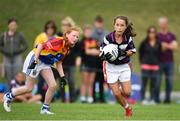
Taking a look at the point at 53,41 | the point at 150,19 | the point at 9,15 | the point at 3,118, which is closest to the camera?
the point at 3,118

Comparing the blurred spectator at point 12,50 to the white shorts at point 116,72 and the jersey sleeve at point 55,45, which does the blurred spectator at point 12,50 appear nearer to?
the jersey sleeve at point 55,45

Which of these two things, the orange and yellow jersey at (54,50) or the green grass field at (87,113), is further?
the orange and yellow jersey at (54,50)

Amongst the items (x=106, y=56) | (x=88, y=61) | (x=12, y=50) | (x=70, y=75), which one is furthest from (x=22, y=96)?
(x=106, y=56)

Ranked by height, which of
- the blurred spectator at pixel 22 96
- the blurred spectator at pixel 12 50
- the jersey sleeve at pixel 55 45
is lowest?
the blurred spectator at pixel 22 96

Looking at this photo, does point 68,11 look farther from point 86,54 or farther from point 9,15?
point 86,54

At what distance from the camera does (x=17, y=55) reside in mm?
22859

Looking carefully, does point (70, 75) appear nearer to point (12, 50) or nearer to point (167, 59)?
point (12, 50)

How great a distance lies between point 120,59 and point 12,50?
7.52 metres

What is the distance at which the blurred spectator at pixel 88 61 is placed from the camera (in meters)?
23.2

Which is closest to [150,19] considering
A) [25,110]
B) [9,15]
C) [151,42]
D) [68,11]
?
[68,11]

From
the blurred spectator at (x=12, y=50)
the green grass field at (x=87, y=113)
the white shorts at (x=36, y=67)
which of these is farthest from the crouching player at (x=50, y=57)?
the blurred spectator at (x=12, y=50)

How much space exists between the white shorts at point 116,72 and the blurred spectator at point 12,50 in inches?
284

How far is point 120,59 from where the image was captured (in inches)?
621

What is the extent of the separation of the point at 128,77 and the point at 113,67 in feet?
1.13
